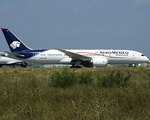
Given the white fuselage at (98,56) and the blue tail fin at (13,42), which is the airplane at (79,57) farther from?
the blue tail fin at (13,42)

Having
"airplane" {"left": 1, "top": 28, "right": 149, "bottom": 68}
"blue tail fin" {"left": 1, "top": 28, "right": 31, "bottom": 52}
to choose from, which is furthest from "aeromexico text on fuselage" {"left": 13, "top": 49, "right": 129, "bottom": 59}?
"blue tail fin" {"left": 1, "top": 28, "right": 31, "bottom": 52}

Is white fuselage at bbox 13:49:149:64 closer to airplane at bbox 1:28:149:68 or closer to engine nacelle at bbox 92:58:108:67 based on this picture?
airplane at bbox 1:28:149:68

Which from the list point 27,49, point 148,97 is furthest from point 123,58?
point 148,97

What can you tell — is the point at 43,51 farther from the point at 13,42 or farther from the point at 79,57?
the point at 79,57

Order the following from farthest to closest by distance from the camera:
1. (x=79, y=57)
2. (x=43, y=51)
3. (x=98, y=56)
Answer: (x=43, y=51), (x=98, y=56), (x=79, y=57)

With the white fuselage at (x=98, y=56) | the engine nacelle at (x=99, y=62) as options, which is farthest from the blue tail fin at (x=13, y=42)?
the engine nacelle at (x=99, y=62)

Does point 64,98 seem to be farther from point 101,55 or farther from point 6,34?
point 6,34

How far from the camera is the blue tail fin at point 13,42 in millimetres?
37031

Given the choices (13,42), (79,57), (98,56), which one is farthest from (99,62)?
(13,42)

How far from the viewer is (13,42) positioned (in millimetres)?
37250

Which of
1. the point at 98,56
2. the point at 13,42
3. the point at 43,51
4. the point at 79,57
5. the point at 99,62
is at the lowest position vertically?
the point at 99,62

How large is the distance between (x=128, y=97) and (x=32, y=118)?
10.4 feet

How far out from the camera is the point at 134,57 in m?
34.9

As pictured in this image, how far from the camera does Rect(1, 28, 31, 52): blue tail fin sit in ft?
121
